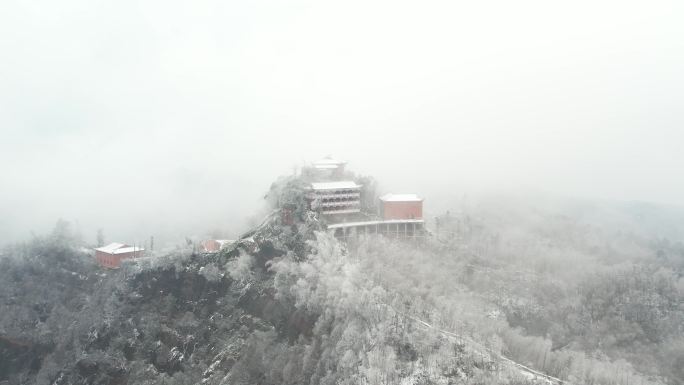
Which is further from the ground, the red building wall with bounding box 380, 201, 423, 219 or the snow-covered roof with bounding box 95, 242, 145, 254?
the red building wall with bounding box 380, 201, 423, 219

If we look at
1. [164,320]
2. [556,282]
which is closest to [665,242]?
[556,282]

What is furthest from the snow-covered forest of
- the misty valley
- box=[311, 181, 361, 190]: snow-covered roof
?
box=[311, 181, 361, 190]: snow-covered roof

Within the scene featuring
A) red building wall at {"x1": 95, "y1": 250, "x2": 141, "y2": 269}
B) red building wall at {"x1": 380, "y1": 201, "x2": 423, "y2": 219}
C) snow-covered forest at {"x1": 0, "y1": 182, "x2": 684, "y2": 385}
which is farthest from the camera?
red building wall at {"x1": 95, "y1": 250, "x2": 141, "y2": 269}

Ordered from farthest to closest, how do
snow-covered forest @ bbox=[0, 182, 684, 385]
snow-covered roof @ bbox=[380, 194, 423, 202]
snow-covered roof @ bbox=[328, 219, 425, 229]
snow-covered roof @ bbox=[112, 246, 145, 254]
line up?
snow-covered roof @ bbox=[112, 246, 145, 254]
snow-covered roof @ bbox=[380, 194, 423, 202]
snow-covered roof @ bbox=[328, 219, 425, 229]
snow-covered forest @ bbox=[0, 182, 684, 385]

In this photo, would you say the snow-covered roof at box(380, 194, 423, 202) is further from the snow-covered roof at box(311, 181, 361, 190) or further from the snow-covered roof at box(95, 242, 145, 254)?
the snow-covered roof at box(95, 242, 145, 254)

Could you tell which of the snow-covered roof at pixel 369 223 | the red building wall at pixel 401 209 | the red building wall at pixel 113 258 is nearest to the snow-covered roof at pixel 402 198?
the red building wall at pixel 401 209

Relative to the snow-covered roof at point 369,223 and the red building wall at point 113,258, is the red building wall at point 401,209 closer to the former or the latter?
the snow-covered roof at point 369,223

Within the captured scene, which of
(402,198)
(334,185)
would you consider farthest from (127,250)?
(402,198)

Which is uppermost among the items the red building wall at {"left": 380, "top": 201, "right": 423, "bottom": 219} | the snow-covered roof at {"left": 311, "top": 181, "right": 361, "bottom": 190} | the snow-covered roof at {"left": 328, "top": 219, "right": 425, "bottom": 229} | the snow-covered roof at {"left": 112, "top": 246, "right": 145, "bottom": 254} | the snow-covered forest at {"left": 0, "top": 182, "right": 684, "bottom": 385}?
the snow-covered roof at {"left": 311, "top": 181, "right": 361, "bottom": 190}

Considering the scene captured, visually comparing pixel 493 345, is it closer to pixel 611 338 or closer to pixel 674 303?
pixel 611 338
